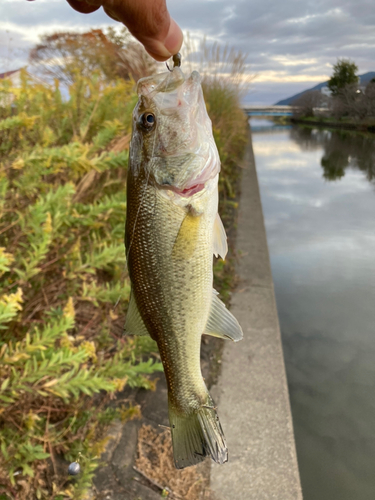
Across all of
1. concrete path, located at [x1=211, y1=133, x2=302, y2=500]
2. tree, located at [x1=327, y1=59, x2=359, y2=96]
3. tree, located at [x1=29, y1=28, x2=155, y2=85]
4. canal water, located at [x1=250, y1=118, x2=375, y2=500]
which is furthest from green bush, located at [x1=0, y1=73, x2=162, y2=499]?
tree, located at [x1=327, y1=59, x2=359, y2=96]

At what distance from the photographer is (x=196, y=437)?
1124mm

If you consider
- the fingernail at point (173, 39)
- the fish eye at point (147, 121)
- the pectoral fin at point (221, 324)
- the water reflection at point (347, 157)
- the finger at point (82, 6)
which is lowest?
the water reflection at point (347, 157)

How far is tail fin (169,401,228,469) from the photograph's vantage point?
108 cm

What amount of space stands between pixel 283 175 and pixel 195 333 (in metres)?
14.0

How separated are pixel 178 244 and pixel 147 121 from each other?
1.30ft

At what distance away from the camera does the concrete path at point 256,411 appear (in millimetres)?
2594

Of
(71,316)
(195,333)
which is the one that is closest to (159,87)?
(195,333)

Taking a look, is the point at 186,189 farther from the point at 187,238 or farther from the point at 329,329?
the point at 329,329

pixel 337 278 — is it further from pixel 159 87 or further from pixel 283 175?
pixel 283 175

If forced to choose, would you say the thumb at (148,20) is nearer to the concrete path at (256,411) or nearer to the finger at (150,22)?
the finger at (150,22)

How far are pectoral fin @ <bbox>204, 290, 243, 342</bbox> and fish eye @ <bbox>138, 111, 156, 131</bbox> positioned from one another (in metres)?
0.56

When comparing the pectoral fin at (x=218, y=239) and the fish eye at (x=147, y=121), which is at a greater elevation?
the fish eye at (x=147, y=121)

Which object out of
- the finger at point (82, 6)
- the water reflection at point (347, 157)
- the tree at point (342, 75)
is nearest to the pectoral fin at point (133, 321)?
the finger at point (82, 6)

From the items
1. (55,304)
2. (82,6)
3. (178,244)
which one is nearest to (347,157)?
(55,304)
